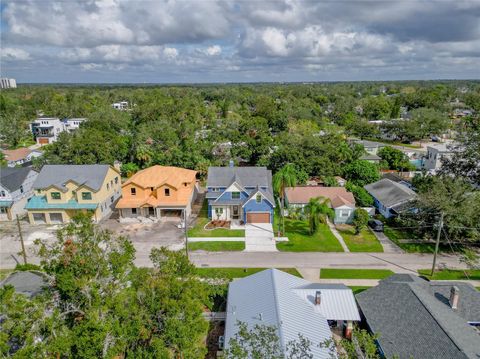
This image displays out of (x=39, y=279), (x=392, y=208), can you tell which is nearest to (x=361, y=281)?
(x=392, y=208)

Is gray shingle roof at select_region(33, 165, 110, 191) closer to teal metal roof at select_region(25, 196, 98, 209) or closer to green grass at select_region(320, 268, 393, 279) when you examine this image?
teal metal roof at select_region(25, 196, 98, 209)

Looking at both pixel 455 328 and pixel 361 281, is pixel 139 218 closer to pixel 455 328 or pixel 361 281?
pixel 361 281

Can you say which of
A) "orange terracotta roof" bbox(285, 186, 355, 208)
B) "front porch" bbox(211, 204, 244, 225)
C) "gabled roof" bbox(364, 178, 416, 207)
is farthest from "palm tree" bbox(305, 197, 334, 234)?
"gabled roof" bbox(364, 178, 416, 207)

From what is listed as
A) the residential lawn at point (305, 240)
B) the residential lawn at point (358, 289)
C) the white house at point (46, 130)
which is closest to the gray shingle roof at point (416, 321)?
the residential lawn at point (358, 289)

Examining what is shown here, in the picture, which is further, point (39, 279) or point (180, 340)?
point (39, 279)

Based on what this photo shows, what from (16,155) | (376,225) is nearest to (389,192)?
(376,225)

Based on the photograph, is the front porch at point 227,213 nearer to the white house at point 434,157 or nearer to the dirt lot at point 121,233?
the dirt lot at point 121,233
